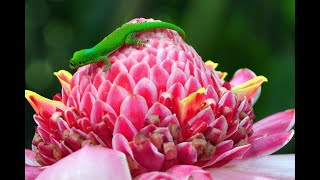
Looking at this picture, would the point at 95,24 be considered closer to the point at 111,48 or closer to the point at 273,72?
the point at 111,48

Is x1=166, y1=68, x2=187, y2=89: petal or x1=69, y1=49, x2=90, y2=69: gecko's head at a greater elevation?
x1=69, y1=49, x2=90, y2=69: gecko's head

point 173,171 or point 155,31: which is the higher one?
point 155,31

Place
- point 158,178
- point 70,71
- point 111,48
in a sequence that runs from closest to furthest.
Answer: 1. point 158,178
2. point 111,48
3. point 70,71

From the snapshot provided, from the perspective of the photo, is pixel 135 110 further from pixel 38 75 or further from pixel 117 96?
pixel 38 75

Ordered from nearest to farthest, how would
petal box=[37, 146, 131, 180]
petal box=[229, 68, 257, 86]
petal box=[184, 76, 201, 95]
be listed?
petal box=[37, 146, 131, 180] < petal box=[184, 76, 201, 95] < petal box=[229, 68, 257, 86]

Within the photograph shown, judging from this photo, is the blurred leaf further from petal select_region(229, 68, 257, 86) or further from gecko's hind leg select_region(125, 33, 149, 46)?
petal select_region(229, 68, 257, 86)

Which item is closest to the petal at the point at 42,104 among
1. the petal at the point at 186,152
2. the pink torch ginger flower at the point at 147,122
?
the pink torch ginger flower at the point at 147,122

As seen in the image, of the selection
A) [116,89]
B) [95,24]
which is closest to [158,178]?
[116,89]

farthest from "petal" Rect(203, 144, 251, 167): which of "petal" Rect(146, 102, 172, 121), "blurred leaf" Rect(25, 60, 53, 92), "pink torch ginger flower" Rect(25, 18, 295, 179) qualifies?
"blurred leaf" Rect(25, 60, 53, 92)
